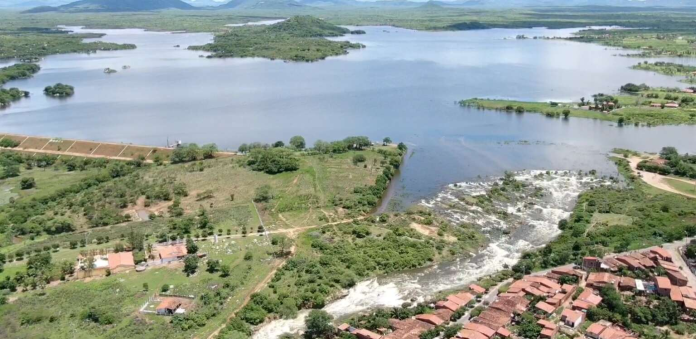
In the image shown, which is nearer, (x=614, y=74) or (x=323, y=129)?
(x=323, y=129)

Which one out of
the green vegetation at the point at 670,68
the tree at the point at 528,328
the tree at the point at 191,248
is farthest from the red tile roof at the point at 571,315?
the green vegetation at the point at 670,68

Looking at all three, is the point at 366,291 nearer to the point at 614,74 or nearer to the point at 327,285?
the point at 327,285

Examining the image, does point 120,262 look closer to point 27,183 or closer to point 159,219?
point 159,219

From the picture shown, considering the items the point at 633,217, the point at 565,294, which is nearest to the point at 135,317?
the point at 565,294

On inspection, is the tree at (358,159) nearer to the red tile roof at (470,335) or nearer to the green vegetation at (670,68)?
the red tile roof at (470,335)

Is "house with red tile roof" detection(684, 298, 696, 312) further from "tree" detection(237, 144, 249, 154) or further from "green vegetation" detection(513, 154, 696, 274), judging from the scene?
"tree" detection(237, 144, 249, 154)

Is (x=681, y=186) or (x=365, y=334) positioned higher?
(x=681, y=186)

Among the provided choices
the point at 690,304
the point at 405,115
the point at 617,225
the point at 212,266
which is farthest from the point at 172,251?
the point at 405,115
